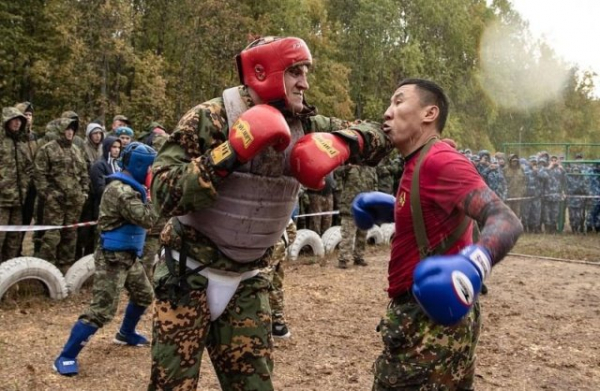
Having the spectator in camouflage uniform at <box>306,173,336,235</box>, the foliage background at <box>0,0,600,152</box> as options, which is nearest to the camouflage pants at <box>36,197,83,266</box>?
the spectator in camouflage uniform at <box>306,173,336,235</box>

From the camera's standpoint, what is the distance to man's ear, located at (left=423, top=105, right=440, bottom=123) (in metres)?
2.87

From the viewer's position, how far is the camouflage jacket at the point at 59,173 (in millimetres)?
7719

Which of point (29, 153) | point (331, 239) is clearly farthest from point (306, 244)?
point (29, 153)

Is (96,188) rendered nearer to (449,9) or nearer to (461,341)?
(461,341)

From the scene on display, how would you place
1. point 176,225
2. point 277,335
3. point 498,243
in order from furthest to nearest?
point 277,335, point 176,225, point 498,243

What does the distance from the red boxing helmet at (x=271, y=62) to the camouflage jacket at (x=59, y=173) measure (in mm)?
5769

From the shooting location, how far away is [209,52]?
784 inches

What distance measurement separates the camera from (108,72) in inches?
750

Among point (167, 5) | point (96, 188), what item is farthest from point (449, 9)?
point (96, 188)

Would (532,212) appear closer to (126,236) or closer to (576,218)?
(576,218)

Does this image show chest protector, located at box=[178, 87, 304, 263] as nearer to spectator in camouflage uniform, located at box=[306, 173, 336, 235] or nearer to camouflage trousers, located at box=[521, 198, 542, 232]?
spectator in camouflage uniform, located at box=[306, 173, 336, 235]

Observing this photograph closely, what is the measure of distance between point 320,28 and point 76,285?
20.0 metres

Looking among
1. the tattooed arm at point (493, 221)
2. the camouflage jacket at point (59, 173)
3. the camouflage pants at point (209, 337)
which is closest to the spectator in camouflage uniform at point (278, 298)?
the camouflage pants at point (209, 337)

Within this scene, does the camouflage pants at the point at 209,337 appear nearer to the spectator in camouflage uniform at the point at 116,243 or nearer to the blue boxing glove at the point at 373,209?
the blue boxing glove at the point at 373,209
